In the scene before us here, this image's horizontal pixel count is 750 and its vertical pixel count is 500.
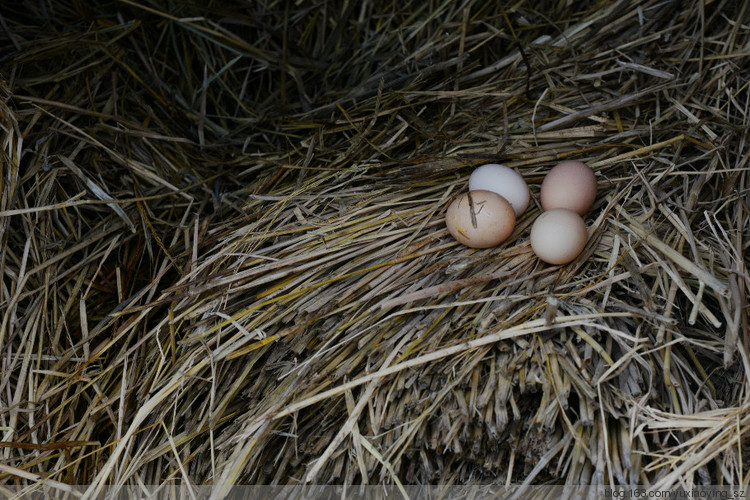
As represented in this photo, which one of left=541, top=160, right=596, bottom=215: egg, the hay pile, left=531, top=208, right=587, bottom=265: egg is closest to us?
the hay pile

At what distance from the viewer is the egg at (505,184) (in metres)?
1.50

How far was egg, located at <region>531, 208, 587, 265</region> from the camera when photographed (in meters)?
1.34

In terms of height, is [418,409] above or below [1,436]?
below

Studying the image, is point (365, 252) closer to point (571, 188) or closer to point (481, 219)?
point (481, 219)

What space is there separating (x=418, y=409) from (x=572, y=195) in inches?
24.1

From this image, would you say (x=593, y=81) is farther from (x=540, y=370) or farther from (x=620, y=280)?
(x=540, y=370)

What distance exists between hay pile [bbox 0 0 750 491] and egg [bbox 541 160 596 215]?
0.18 ft

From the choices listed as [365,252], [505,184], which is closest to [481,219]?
[505,184]

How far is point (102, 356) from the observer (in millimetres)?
1486

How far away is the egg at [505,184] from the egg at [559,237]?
0.44 ft

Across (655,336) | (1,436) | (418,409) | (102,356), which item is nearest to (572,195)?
(655,336)

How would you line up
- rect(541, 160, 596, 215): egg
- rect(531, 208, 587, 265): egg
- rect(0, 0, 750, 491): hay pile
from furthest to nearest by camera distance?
1. rect(541, 160, 596, 215): egg
2. rect(531, 208, 587, 265): egg
3. rect(0, 0, 750, 491): hay pile

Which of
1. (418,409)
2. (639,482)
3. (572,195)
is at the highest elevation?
(572,195)

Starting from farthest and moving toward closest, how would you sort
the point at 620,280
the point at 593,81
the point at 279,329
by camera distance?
the point at 593,81
the point at 279,329
the point at 620,280
